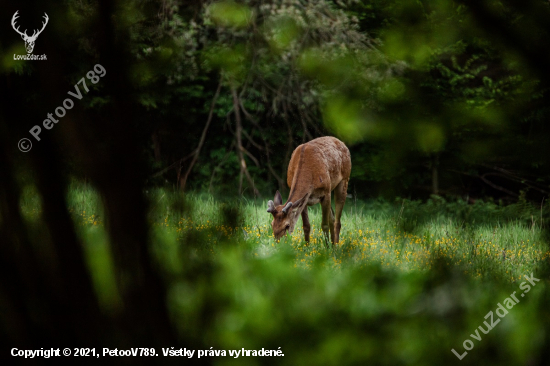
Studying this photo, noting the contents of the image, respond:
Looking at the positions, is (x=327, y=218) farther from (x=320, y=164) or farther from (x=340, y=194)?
(x=340, y=194)

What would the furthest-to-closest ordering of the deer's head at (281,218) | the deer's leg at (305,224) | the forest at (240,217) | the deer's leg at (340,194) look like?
the deer's leg at (340,194) < the deer's leg at (305,224) < the deer's head at (281,218) < the forest at (240,217)

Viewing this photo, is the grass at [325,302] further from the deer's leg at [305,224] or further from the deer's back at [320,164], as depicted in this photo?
the deer's back at [320,164]

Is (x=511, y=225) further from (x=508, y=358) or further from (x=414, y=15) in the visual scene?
(x=414, y=15)

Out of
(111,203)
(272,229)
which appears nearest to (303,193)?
(272,229)

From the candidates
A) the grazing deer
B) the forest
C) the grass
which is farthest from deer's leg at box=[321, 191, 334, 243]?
the grass

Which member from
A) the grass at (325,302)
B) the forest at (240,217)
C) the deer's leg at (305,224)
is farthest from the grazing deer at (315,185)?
the grass at (325,302)

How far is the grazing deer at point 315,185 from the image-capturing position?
463 cm

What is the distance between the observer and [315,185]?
5.15 m

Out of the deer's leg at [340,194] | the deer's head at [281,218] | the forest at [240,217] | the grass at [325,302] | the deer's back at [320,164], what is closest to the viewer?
the forest at [240,217]

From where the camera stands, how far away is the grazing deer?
4.63 meters

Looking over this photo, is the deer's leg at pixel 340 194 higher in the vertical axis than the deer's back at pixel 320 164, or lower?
lower

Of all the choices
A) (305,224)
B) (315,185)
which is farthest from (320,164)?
(305,224)

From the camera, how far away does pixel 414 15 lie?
1729mm

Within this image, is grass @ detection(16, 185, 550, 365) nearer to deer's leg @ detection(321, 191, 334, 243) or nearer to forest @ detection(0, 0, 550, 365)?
forest @ detection(0, 0, 550, 365)
